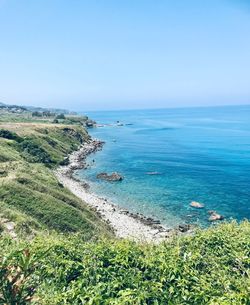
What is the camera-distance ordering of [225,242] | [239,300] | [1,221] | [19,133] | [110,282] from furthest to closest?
[19,133] < [1,221] < [225,242] < [110,282] < [239,300]

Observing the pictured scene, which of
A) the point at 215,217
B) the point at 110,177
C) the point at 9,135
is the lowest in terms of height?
the point at 215,217

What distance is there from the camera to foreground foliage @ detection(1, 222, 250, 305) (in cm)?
1163

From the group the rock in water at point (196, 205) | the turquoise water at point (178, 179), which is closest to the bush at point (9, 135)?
the turquoise water at point (178, 179)

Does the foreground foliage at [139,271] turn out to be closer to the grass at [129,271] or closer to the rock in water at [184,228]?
the grass at [129,271]

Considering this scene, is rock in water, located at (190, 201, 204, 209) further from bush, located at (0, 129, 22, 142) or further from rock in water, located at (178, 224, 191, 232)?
bush, located at (0, 129, 22, 142)

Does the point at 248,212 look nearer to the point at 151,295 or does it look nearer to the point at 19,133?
the point at 151,295

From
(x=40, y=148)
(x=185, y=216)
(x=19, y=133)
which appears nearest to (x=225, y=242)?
(x=185, y=216)

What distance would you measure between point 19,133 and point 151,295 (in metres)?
87.9

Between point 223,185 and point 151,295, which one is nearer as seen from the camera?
point 151,295

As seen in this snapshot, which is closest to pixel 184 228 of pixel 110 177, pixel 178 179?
pixel 178 179

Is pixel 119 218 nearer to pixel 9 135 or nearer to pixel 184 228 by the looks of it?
pixel 184 228

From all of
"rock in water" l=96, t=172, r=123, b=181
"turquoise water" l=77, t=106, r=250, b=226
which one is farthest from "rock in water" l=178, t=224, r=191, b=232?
"rock in water" l=96, t=172, r=123, b=181

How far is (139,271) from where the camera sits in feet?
44.3

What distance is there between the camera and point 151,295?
1195 centimetres
